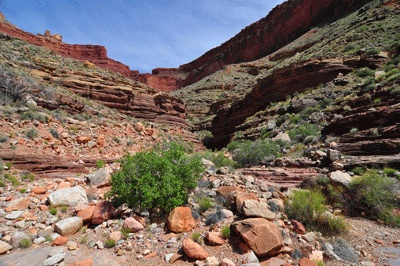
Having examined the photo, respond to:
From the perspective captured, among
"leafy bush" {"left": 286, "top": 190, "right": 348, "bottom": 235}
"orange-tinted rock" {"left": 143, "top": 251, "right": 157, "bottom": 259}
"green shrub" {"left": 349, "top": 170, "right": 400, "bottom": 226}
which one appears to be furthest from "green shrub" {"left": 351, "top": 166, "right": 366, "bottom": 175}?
"orange-tinted rock" {"left": 143, "top": 251, "right": 157, "bottom": 259}

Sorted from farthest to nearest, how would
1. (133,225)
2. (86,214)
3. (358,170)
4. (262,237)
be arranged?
(358,170) < (86,214) < (133,225) < (262,237)

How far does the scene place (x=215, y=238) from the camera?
Result: 352 centimetres

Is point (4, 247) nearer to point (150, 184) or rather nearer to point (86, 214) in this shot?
point (86, 214)

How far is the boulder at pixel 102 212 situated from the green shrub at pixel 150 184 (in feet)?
0.70

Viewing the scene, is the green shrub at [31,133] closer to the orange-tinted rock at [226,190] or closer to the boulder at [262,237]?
the orange-tinted rock at [226,190]

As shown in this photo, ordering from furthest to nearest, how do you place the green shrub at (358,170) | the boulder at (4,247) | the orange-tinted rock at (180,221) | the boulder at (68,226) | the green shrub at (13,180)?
the green shrub at (358,170)
the green shrub at (13,180)
the orange-tinted rock at (180,221)
the boulder at (68,226)
the boulder at (4,247)

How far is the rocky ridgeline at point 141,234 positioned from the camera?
310cm

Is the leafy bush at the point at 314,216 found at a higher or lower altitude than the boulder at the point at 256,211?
lower

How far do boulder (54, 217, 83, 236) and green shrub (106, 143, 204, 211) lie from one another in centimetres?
87

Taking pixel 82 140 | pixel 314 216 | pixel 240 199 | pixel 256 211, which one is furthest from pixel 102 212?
pixel 82 140

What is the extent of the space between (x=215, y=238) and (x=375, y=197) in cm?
464

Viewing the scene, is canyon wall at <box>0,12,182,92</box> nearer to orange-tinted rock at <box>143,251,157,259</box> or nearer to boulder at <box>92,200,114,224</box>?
boulder at <box>92,200,114,224</box>

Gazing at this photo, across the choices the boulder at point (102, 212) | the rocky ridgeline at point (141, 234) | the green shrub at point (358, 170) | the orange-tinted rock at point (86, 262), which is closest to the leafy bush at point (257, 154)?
the green shrub at point (358, 170)

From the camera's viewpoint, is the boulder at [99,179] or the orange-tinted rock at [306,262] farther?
the boulder at [99,179]
